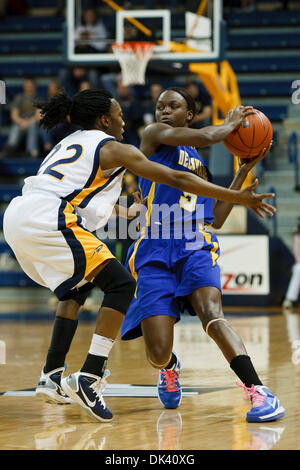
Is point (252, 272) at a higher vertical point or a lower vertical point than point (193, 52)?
lower

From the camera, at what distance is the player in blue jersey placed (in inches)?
177

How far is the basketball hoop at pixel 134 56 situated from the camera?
1192 centimetres

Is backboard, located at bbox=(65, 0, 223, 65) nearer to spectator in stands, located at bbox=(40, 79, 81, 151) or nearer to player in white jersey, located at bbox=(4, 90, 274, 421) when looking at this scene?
spectator in stands, located at bbox=(40, 79, 81, 151)

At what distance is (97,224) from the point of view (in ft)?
15.1

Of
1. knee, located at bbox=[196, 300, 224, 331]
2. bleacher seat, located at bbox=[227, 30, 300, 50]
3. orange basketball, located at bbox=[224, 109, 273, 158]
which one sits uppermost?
bleacher seat, located at bbox=[227, 30, 300, 50]

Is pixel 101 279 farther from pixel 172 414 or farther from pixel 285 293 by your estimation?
pixel 285 293

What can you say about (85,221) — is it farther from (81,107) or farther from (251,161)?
(251,161)

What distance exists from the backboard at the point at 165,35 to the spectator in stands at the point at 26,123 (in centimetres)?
299

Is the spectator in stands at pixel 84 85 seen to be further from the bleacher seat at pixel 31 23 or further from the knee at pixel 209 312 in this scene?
the knee at pixel 209 312

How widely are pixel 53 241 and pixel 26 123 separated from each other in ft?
37.6

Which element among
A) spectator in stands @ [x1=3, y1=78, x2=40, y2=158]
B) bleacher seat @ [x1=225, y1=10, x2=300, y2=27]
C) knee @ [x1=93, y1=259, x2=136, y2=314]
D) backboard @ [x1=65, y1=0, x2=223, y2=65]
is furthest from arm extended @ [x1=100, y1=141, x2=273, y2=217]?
bleacher seat @ [x1=225, y1=10, x2=300, y2=27]

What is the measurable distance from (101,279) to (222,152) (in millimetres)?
8495

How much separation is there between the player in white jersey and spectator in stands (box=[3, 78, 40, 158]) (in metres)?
11.0
